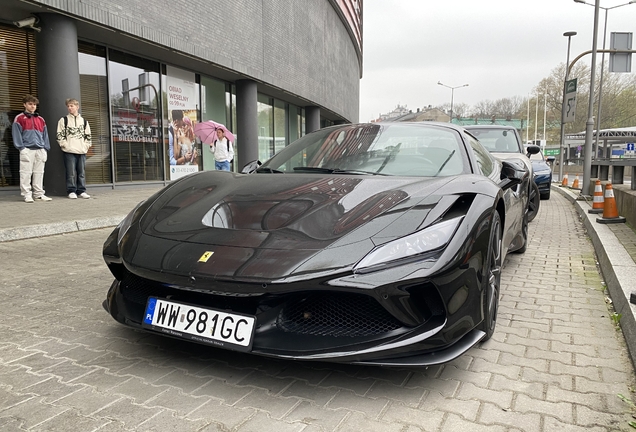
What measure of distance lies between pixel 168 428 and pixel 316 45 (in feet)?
68.2

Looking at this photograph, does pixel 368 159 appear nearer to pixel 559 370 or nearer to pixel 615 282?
pixel 559 370

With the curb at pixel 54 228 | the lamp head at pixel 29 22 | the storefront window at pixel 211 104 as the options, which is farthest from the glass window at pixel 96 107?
the curb at pixel 54 228

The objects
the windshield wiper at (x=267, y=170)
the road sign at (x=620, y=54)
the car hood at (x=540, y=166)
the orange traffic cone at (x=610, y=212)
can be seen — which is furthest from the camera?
the road sign at (x=620, y=54)

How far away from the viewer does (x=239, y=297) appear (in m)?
2.00

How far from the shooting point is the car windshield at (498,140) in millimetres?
9219

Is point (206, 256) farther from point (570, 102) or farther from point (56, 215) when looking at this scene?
point (570, 102)

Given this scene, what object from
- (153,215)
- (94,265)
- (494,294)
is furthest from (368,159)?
(94,265)

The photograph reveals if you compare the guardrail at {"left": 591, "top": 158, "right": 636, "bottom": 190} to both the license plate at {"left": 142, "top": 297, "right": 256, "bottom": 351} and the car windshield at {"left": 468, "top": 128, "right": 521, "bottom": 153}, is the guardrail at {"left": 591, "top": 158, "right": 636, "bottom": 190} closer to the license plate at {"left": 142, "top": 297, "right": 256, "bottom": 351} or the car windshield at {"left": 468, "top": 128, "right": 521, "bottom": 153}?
the car windshield at {"left": 468, "top": 128, "right": 521, "bottom": 153}

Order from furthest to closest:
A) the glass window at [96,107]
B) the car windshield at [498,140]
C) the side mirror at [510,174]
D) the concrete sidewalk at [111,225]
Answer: the glass window at [96,107] → the car windshield at [498,140] → the side mirror at [510,174] → the concrete sidewalk at [111,225]

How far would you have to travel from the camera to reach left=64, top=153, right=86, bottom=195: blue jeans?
853cm

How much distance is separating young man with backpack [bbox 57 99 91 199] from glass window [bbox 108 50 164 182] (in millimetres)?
2787

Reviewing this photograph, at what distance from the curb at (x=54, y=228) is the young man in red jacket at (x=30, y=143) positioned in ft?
7.43

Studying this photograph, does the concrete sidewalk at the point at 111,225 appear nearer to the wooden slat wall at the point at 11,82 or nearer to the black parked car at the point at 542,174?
the wooden slat wall at the point at 11,82

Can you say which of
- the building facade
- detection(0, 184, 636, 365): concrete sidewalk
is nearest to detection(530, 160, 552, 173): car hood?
detection(0, 184, 636, 365): concrete sidewalk
